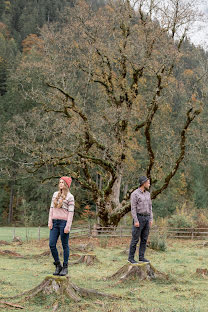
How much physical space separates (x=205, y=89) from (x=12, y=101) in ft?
107

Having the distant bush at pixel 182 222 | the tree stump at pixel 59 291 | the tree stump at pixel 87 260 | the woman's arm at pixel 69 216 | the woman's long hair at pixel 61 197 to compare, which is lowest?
the tree stump at pixel 87 260

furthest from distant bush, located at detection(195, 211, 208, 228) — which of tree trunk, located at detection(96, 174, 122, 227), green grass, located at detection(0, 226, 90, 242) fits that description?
green grass, located at detection(0, 226, 90, 242)

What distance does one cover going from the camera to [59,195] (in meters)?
6.24

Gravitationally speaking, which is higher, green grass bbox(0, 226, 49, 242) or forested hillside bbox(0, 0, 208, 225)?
forested hillside bbox(0, 0, 208, 225)

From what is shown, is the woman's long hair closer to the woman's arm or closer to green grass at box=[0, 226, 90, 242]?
the woman's arm

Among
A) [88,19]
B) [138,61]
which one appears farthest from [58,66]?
[138,61]

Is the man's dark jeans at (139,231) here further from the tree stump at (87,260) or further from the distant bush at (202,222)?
the distant bush at (202,222)

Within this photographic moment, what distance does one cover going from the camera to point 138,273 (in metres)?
7.23

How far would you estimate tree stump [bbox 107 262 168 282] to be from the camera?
7160 mm

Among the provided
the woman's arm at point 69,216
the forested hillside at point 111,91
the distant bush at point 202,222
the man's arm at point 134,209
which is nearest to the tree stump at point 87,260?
the man's arm at point 134,209

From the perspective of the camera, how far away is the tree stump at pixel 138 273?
7.16 meters

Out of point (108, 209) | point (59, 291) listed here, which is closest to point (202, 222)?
point (108, 209)

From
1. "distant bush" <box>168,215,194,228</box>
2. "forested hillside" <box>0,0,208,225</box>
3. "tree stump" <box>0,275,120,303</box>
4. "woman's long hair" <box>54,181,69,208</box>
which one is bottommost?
"tree stump" <box>0,275,120,303</box>

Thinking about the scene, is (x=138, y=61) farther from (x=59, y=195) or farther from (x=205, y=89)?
(x=59, y=195)
